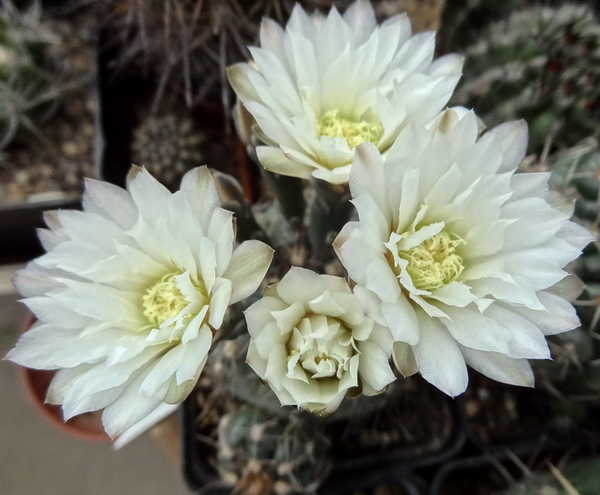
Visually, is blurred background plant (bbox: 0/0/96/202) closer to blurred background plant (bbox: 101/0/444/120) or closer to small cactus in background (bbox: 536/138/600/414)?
blurred background plant (bbox: 101/0/444/120)

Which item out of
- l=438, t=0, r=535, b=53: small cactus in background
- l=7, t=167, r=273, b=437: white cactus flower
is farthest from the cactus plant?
l=7, t=167, r=273, b=437: white cactus flower

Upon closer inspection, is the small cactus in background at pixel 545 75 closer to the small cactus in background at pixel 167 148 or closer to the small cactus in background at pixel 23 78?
the small cactus in background at pixel 167 148

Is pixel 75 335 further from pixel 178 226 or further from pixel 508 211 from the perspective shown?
pixel 508 211

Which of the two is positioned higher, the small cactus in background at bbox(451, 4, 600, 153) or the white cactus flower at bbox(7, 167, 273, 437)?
the small cactus in background at bbox(451, 4, 600, 153)

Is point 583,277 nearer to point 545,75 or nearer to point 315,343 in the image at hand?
point 545,75

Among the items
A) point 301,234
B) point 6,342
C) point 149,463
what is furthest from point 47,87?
point 149,463

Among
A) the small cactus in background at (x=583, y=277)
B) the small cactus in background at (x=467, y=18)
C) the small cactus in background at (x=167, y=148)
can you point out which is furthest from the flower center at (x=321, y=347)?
the small cactus in background at (x=467, y=18)

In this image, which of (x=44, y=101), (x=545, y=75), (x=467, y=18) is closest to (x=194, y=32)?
(x=44, y=101)
